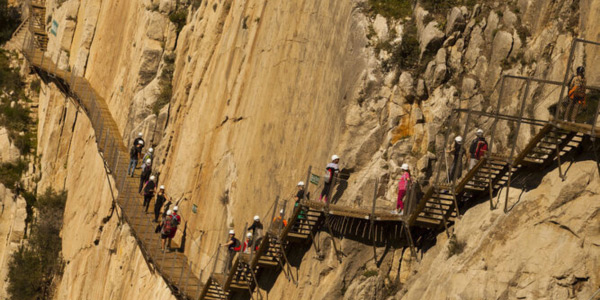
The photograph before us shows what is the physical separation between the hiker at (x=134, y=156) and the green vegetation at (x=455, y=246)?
2213 cm

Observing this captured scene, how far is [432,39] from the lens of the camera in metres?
28.0

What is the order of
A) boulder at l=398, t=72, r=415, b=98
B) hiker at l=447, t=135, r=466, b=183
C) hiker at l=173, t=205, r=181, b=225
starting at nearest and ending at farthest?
hiker at l=447, t=135, r=466, b=183 < boulder at l=398, t=72, r=415, b=98 < hiker at l=173, t=205, r=181, b=225

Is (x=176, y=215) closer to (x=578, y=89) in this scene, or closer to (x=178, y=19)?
(x=178, y=19)

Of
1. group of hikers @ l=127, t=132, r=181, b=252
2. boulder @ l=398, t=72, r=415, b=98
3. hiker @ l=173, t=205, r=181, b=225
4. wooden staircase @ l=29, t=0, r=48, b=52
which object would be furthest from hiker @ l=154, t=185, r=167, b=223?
wooden staircase @ l=29, t=0, r=48, b=52

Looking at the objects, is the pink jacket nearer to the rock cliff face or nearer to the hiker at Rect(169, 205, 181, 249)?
the rock cliff face

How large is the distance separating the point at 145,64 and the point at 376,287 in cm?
2437

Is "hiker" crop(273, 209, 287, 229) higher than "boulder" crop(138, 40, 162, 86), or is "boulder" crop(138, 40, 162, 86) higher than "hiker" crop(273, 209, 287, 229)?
"boulder" crop(138, 40, 162, 86)

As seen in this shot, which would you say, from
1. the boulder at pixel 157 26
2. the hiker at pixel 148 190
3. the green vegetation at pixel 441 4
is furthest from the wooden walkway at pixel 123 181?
the green vegetation at pixel 441 4

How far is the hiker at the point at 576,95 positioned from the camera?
805 inches

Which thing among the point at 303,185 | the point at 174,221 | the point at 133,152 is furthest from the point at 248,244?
the point at 133,152

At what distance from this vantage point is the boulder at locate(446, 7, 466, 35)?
27766mm

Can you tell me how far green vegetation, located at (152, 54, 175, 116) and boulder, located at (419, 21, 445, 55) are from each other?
18.3 m

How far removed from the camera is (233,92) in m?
36.8

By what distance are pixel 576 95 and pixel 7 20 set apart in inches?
2195
